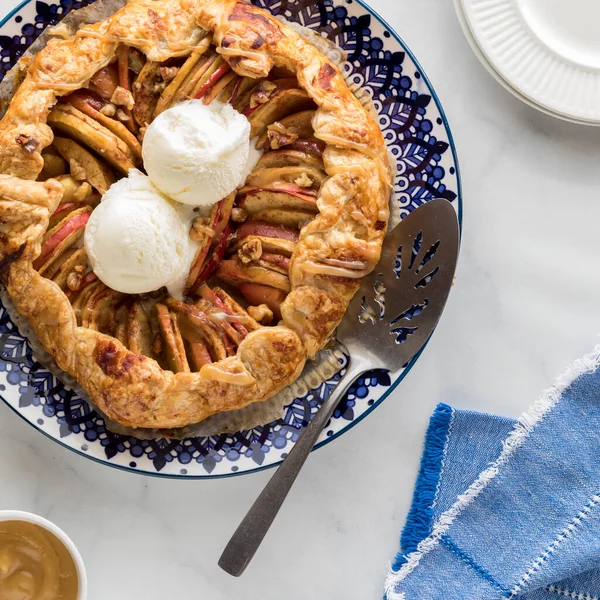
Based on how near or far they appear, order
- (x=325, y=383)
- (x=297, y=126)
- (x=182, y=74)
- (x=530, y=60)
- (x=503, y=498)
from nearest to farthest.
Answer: (x=182, y=74)
(x=297, y=126)
(x=325, y=383)
(x=530, y=60)
(x=503, y=498)

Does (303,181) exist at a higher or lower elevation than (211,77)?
lower

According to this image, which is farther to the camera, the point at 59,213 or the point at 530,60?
the point at 530,60

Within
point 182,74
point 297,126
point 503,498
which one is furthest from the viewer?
point 503,498

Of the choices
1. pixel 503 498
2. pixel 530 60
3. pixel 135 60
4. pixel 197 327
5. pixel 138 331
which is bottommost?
pixel 503 498

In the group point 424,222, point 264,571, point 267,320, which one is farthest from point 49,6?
point 264,571

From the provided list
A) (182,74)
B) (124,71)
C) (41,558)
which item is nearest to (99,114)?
(124,71)

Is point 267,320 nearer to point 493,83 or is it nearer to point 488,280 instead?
point 488,280

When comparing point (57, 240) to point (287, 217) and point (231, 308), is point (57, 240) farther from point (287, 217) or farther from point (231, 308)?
point (287, 217)
